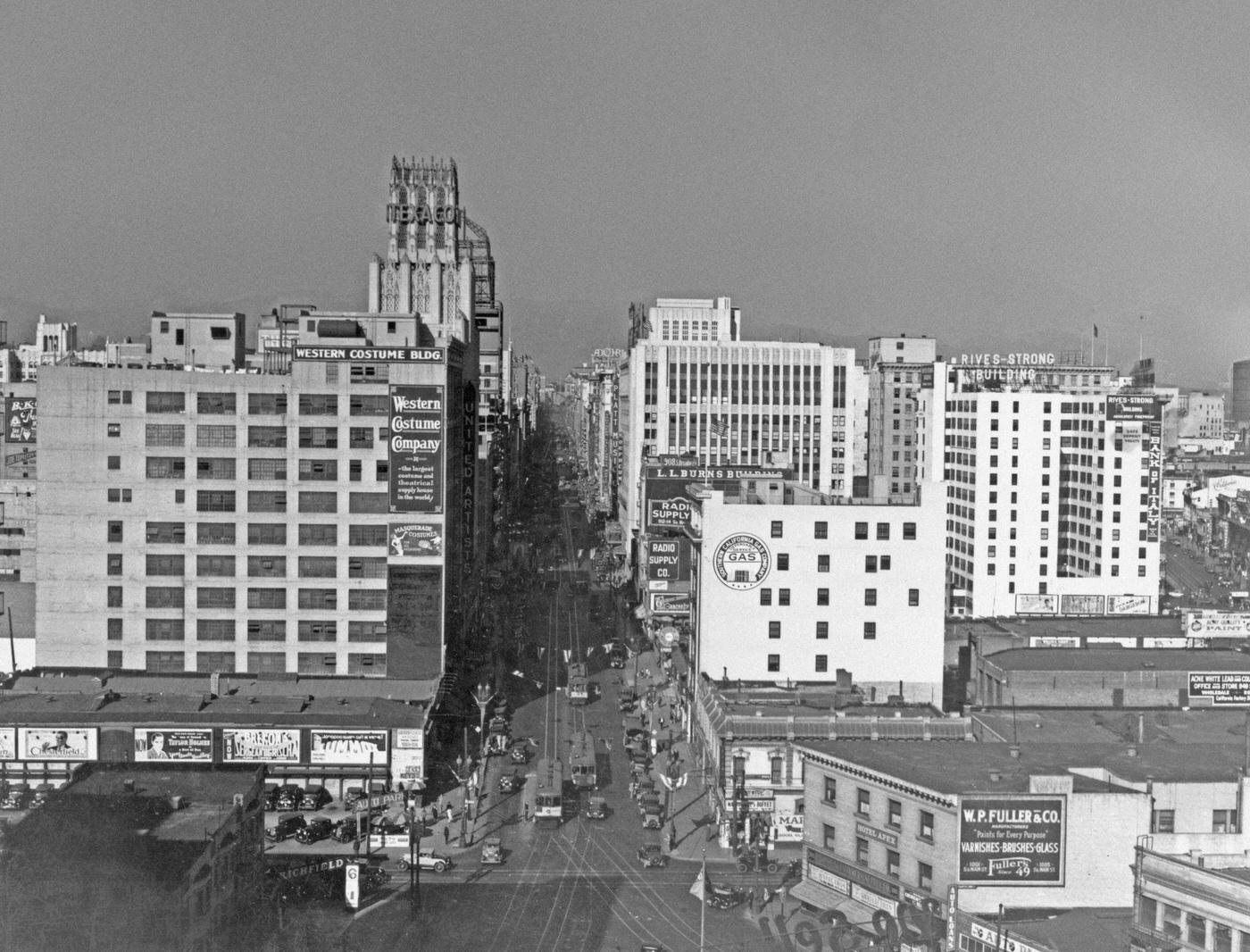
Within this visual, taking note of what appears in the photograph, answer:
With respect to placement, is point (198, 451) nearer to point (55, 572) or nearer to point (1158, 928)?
point (55, 572)

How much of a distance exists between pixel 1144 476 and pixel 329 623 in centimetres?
6487

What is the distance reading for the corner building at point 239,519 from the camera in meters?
69.1

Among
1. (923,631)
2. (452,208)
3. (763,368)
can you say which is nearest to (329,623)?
(923,631)

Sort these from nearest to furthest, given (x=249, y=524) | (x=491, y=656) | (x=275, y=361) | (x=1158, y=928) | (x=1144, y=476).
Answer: (x=1158, y=928)
(x=249, y=524)
(x=275, y=361)
(x=491, y=656)
(x=1144, y=476)

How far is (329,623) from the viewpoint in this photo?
2729 inches

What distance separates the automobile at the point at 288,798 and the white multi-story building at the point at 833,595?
20917mm

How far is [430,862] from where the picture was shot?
171ft

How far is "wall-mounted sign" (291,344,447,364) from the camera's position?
227ft

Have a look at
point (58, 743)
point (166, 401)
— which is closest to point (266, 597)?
point (166, 401)

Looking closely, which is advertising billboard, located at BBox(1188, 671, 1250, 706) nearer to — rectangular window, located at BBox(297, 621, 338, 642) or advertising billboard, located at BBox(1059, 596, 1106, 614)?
advertising billboard, located at BBox(1059, 596, 1106, 614)

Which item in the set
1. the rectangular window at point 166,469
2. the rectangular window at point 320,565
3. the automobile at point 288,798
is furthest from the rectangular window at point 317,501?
the automobile at point 288,798

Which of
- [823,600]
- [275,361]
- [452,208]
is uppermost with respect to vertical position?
[452,208]

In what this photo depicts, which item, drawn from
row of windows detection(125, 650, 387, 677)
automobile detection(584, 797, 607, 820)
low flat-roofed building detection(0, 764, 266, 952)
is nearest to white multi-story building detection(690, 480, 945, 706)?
automobile detection(584, 797, 607, 820)

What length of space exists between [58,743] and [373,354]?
76.0ft
